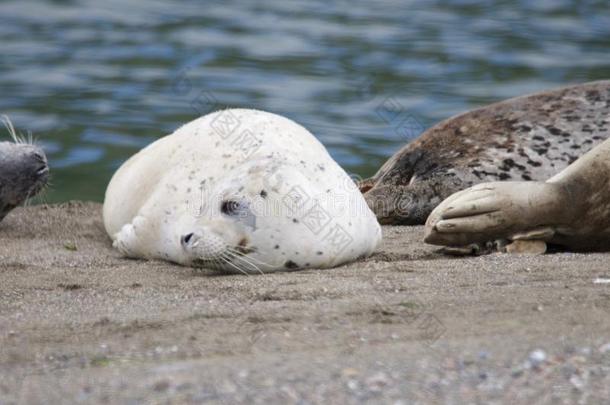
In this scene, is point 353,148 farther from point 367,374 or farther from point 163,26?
point 367,374

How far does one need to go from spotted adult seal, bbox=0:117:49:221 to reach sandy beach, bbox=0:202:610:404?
101cm

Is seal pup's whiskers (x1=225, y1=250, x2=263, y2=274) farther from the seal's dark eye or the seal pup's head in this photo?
the seal's dark eye

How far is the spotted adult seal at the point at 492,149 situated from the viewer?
634cm

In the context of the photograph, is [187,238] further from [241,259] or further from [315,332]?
[315,332]

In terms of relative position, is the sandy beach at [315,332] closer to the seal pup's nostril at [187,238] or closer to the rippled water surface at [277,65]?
the seal pup's nostril at [187,238]

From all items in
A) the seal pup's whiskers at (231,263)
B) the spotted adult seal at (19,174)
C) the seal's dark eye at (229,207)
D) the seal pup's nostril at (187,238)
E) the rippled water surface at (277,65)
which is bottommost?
the rippled water surface at (277,65)

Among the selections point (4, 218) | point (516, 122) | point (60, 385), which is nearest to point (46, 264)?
point (4, 218)

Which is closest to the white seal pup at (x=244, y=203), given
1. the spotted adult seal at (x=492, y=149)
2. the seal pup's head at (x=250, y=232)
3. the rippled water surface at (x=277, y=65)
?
the seal pup's head at (x=250, y=232)

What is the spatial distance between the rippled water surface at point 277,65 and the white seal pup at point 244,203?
2711mm

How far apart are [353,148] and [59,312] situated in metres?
5.51

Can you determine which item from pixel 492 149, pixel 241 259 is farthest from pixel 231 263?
pixel 492 149

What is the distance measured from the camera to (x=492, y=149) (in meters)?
6.45

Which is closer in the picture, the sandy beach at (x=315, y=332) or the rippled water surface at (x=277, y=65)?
the sandy beach at (x=315, y=332)

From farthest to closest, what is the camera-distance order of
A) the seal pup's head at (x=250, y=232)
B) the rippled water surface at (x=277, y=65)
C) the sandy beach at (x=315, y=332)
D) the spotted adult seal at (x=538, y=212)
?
1. the rippled water surface at (x=277, y=65)
2. the spotted adult seal at (x=538, y=212)
3. the seal pup's head at (x=250, y=232)
4. the sandy beach at (x=315, y=332)
